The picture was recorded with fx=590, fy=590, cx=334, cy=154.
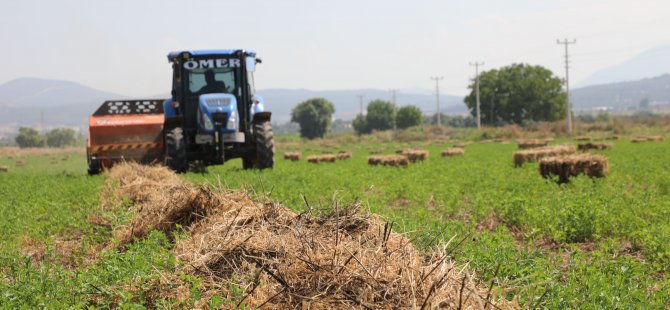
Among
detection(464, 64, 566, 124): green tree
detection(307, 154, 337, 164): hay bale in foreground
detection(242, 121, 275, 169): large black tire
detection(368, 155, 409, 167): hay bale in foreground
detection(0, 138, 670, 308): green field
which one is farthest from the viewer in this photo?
detection(464, 64, 566, 124): green tree

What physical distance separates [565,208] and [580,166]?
5.70 meters

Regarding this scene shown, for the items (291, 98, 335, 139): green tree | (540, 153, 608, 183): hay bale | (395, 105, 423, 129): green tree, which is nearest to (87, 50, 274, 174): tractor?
(540, 153, 608, 183): hay bale

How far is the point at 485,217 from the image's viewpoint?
9258 mm

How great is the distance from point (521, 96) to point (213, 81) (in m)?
81.9

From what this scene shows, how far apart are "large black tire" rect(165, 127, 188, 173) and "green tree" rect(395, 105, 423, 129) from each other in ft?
375

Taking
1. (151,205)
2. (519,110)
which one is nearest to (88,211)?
(151,205)

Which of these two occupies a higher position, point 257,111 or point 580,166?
point 257,111

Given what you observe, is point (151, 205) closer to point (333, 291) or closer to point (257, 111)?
point (333, 291)

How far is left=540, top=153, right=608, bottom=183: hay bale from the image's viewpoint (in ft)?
45.6

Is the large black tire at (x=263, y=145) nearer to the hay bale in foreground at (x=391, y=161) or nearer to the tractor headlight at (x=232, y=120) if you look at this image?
the tractor headlight at (x=232, y=120)

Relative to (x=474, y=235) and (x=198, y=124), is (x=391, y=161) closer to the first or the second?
(x=198, y=124)

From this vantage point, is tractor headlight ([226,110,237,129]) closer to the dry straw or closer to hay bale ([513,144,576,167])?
hay bale ([513,144,576,167])

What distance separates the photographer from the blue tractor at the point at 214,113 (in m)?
17.1

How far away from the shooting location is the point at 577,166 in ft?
45.8
